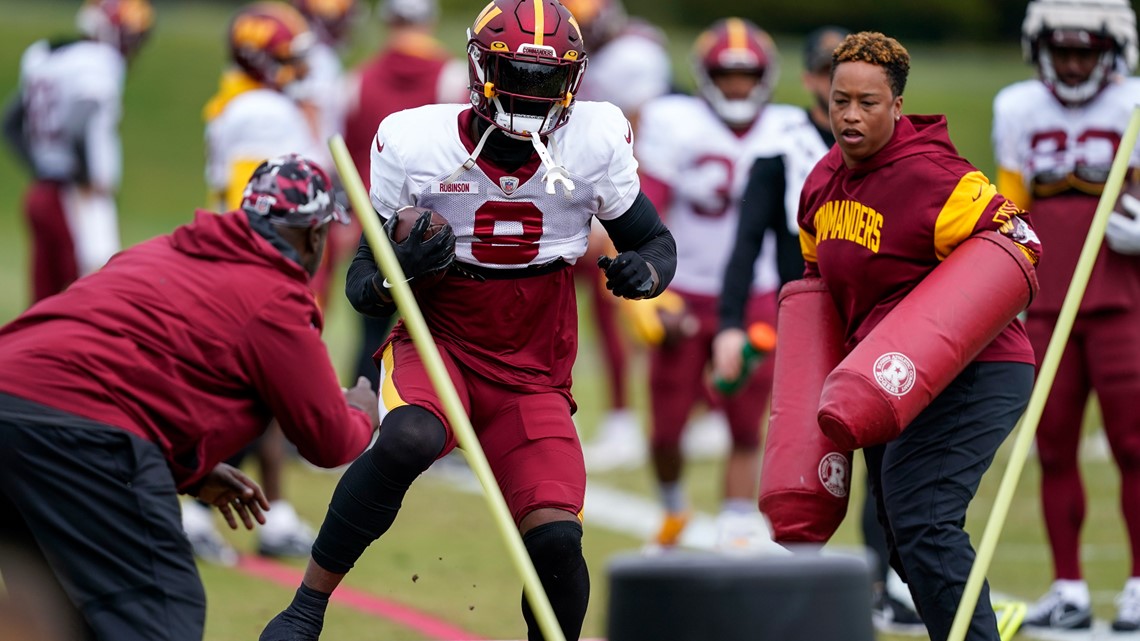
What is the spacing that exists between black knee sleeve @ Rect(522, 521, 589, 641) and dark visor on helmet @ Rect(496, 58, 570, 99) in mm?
1141

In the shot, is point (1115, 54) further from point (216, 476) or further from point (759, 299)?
point (216, 476)

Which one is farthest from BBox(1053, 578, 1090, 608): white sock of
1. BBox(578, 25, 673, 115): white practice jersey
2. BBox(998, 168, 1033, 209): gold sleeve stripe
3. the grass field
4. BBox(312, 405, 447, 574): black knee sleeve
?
BBox(578, 25, 673, 115): white practice jersey

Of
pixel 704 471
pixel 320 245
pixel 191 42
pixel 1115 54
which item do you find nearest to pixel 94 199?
pixel 704 471

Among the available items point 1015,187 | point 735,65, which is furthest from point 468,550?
point 1015,187

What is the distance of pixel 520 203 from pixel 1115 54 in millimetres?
2644

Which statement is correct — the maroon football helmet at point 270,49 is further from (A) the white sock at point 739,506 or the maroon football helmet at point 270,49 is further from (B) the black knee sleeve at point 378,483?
(B) the black knee sleeve at point 378,483

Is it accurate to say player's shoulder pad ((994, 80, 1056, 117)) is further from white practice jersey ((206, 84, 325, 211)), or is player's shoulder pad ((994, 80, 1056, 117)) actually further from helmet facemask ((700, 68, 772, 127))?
white practice jersey ((206, 84, 325, 211))

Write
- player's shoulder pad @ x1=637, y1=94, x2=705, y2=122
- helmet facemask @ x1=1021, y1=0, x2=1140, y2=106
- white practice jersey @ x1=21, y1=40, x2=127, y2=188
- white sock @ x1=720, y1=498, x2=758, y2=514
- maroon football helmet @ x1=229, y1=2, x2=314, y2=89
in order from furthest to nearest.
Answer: white practice jersey @ x1=21, y1=40, x2=127, y2=188, maroon football helmet @ x1=229, y1=2, x2=314, y2=89, player's shoulder pad @ x1=637, y1=94, x2=705, y2=122, white sock @ x1=720, y1=498, x2=758, y2=514, helmet facemask @ x1=1021, y1=0, x2=1140, y2=106

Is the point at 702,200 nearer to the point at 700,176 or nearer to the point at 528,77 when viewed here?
the point at 700,176

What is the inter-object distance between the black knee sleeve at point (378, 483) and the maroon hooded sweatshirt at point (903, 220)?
121 centimetres

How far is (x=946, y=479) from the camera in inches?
175

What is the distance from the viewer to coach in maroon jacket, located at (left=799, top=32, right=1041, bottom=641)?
4430mm

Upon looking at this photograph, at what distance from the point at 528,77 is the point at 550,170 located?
0.83 feet

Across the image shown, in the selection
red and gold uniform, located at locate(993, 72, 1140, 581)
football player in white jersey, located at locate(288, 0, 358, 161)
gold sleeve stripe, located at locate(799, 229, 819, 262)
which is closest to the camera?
gold sleeve stripe, located at locate(799, 229, 819, 262)
